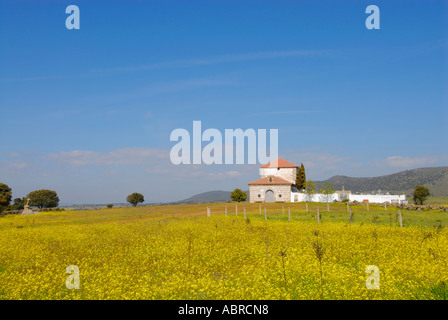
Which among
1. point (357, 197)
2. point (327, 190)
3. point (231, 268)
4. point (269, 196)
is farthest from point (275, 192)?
point (231, 268)

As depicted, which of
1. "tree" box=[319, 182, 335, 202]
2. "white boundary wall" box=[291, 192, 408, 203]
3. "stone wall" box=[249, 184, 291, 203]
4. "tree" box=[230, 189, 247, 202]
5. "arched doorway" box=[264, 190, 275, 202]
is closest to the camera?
"stone wall" box=[249, 184, 291, 203]

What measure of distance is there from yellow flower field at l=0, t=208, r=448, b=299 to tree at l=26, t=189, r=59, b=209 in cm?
10751

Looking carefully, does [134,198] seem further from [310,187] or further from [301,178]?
[310,187]

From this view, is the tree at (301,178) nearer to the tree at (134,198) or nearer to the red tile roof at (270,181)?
the red tile roof at (270,181)

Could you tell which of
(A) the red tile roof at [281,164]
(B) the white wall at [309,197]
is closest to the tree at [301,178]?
(A) the red tile roof at [281,164]

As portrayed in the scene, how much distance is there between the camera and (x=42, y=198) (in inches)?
4715

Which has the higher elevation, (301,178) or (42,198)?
(301,178)

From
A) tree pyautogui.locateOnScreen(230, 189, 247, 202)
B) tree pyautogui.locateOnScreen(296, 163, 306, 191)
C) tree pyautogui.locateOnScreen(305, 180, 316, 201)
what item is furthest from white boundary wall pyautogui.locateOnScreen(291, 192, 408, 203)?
tree pyautogui.locateOnScreen(230, 189, 247, 202)

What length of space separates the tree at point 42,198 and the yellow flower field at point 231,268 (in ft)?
353

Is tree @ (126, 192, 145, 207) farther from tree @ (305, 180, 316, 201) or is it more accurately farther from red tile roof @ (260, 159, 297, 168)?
tree @ (305, 180, 316, 201)

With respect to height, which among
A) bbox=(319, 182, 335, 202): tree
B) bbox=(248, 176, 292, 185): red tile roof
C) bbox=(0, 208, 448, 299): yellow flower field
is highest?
bbox=(248, 176, 292, 185): red tile roof

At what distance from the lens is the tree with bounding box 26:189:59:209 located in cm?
11879

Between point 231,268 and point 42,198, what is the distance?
121071mm
